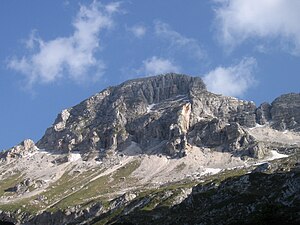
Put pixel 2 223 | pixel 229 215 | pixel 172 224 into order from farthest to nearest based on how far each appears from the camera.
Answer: pixel 172 224
pixel 229 215
pixel 2 223

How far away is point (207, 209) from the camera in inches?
7677

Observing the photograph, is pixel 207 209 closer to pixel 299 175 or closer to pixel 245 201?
pixel 245 201

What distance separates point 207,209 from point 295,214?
63.5m

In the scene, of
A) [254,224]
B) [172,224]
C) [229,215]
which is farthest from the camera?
[172,224]

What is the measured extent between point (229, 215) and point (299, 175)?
992 inches

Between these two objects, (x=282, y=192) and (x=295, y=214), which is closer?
(x=295, y=214)

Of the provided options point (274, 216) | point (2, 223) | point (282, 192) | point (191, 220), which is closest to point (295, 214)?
point (274, 216)

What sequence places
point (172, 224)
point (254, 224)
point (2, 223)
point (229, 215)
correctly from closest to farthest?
point (2, 223) → point (254, 224) → point (229, 215) → point (172, 224)

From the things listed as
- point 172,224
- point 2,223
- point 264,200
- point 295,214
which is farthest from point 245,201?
point 2,223

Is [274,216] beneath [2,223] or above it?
beneath

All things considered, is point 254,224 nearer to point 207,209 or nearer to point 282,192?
point 282,192

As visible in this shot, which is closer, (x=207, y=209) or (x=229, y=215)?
(x=229, y=215)

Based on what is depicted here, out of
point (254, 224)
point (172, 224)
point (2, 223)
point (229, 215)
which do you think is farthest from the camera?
point (172, 224)

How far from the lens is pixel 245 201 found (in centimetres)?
18062
